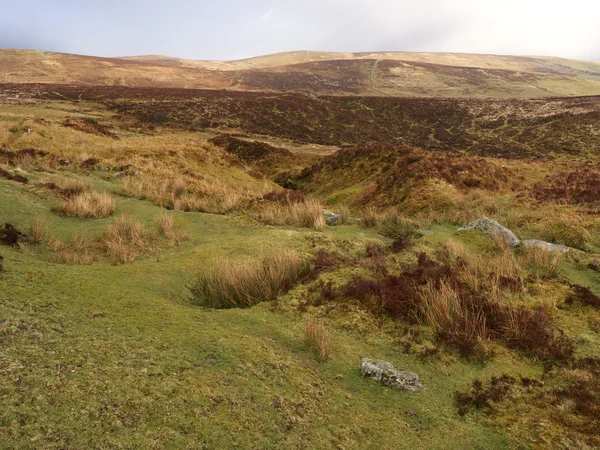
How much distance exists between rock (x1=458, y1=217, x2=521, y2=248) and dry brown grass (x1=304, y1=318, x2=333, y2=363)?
238 inches

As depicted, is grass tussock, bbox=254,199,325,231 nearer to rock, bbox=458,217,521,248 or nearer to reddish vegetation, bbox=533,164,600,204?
rock, bbox=458,217,521,248

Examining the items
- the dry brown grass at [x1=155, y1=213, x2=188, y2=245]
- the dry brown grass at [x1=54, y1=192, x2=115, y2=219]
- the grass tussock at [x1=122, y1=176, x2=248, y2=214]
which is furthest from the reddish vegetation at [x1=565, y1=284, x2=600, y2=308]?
the dry brown grass at [x1=54, y1=192, x2=115, y2=219]

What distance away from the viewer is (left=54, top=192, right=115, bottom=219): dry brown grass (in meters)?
8.77

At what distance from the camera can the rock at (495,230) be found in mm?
8547

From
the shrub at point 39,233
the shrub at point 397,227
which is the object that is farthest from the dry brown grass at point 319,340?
the shrub at point 39,233

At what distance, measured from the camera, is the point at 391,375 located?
389 cm

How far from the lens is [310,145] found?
44562 mm

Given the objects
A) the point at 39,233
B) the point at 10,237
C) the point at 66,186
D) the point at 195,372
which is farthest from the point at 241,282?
the point at 66,186

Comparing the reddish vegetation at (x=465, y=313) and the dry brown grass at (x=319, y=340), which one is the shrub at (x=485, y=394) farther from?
the dry brown grass at (x=319, y=340)

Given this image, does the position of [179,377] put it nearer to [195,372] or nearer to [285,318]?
[195,372]

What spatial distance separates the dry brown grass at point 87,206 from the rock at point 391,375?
7.63 meters

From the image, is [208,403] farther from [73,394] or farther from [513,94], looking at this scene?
[513,94]

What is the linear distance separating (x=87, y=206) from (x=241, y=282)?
546cm

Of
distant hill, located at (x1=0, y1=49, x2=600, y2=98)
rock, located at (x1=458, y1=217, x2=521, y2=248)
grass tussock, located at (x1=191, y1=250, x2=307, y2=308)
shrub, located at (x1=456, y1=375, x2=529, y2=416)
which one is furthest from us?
distant hill, located at (x1=0, y1=49, x2=600, y2=98)
